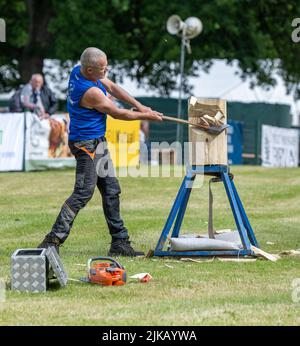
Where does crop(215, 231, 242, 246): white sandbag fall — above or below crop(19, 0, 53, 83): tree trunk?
below

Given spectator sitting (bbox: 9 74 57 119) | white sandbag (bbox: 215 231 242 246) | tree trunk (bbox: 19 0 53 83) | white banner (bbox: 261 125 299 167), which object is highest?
tree trunk (bbox: 19 0 53 83)

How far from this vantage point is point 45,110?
815 inches

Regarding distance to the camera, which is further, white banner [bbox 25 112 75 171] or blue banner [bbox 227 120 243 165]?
blue banner [bbox 227 120 243 165]

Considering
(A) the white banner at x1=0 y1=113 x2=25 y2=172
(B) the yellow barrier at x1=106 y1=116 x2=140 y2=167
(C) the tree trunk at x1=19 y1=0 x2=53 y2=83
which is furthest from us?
(C) the tree trunk at x1=19 y1=0 x2=53 y2=83

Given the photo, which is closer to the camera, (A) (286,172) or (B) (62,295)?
(B) (62,295)

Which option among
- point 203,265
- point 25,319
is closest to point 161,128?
point 203,265

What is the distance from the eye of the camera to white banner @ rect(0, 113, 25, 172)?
64.7 feet

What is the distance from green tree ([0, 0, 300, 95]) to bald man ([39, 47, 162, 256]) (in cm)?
2166

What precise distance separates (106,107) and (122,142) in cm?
1196

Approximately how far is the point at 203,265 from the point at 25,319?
2962mm

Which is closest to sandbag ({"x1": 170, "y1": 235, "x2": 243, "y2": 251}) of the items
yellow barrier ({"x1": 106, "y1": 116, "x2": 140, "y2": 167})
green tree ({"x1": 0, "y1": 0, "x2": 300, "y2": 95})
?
yellow barrier ({"x1": 106, "y1": 116, "x2": 140, "y2": 167})

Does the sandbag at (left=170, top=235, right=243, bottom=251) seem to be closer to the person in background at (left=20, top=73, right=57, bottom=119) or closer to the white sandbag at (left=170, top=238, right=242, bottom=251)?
the white sandbag at (left=170, top=238, right=242, bottom=251)
